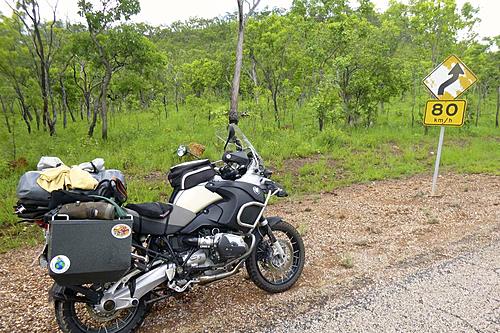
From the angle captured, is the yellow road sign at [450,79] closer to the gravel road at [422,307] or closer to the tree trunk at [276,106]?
the gravel road at [422,307]

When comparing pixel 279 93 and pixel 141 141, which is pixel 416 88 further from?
pixel 141 141

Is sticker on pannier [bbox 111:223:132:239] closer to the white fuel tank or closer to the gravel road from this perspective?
the white fuel tank

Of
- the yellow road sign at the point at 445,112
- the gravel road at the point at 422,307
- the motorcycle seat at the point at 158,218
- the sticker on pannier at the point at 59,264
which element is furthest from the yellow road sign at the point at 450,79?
the sticker on pannier at the point at 59,264

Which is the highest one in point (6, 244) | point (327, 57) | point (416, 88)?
point (327, 57)

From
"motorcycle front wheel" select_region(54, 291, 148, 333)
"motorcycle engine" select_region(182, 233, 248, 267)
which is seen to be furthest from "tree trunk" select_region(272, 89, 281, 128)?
"motorcycle front wheel" select_region(54, 291, 148, 333)

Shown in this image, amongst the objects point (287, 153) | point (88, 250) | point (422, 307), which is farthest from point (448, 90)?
point (88, 250)

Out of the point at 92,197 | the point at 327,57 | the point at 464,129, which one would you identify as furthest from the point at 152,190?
the point at 464,129

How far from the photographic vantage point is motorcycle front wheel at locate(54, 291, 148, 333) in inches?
103

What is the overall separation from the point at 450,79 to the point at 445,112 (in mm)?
597

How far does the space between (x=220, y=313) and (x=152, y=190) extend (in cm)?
454

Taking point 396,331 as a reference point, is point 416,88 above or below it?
above

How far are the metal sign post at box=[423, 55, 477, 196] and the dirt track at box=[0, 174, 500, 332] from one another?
1.46 meters

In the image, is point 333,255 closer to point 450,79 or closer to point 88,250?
point 88,250

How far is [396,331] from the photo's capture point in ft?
9.01
